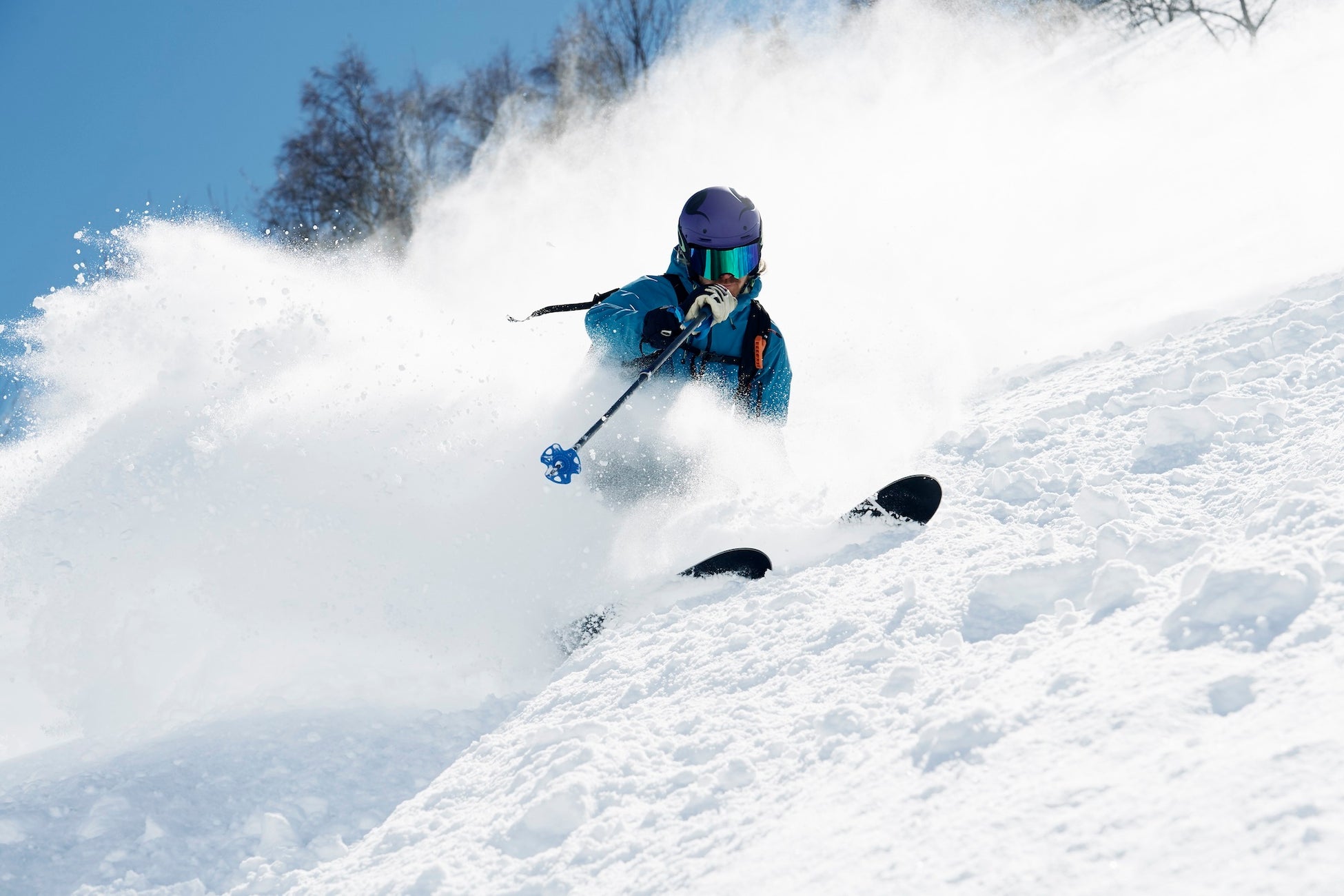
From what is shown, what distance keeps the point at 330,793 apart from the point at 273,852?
0.93ft

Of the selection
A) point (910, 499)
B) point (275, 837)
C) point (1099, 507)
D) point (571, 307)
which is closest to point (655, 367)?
point (571, 307)

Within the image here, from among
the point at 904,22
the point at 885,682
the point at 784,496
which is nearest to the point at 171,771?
the point at 885,682

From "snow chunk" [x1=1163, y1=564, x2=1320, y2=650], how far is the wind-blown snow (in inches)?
0.4

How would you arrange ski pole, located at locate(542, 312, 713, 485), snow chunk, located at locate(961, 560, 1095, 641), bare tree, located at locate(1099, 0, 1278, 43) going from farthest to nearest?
bare tree, located at locate(1099, 0, 1278, 43)
ski pole, located at locate(542, 312, 713, 485)
snow chunk, located at locate(961, 560, 1095, 641)

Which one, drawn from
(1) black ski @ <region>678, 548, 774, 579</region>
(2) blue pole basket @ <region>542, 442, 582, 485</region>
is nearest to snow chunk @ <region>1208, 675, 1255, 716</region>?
(1) black ski @ <region>678, 548, 774, 579</region>

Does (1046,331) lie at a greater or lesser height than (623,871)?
greater

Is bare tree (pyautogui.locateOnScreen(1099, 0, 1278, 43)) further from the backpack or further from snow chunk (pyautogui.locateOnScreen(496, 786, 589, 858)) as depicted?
snow chunk (pyautogui.locateOnScreen(496, 786, 589, 858))

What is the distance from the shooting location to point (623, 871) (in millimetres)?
2043

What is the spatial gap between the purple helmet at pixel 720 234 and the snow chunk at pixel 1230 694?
2.87 metres

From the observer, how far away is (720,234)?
421 cm

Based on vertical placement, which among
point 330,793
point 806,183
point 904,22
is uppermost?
point 904,22

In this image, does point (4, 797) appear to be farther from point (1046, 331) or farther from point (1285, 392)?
point (1046, 331)

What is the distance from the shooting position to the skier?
4.19 m

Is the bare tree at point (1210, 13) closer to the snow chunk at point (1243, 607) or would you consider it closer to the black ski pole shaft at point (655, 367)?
the black ski pole shaft at point (655, 367)
